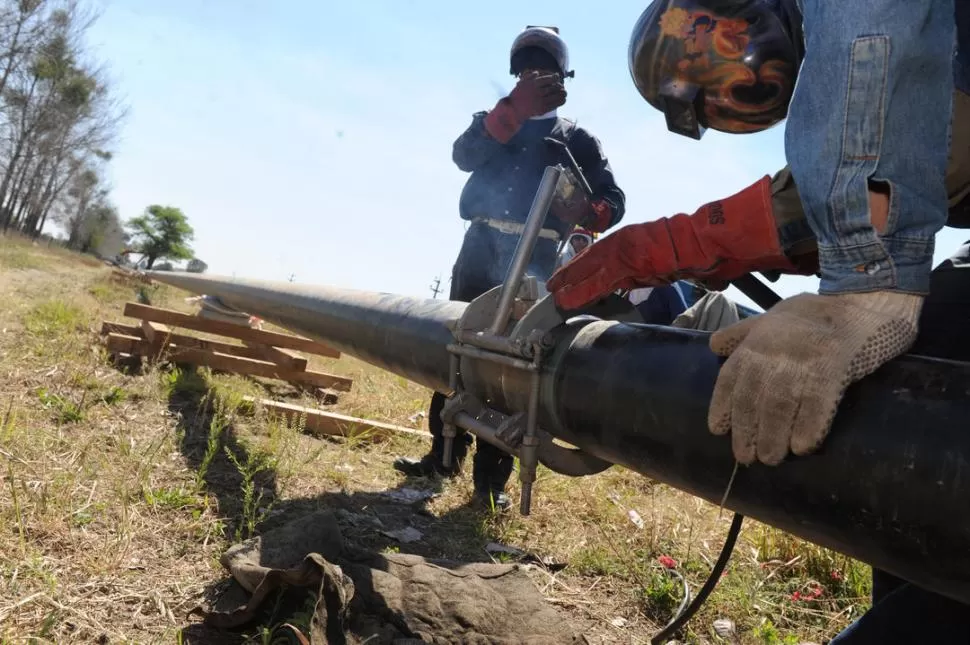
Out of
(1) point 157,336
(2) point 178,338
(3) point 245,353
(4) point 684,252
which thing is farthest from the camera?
(3) point 245,353

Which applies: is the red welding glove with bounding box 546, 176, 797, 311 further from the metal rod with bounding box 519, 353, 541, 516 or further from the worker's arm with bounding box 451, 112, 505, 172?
the worker's arm with bounding box 451, 112, 505, 172

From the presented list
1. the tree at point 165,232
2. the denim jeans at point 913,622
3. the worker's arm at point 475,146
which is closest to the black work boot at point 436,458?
the worker's arm at point 475,146

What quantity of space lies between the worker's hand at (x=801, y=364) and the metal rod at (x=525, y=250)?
2.37 ft

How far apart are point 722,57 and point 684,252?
0.71m

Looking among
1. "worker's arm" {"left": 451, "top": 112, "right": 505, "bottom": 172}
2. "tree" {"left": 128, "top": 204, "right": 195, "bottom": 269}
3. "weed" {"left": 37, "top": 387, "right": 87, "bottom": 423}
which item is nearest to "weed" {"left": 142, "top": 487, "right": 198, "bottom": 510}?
"weed" {"left": 37, "top": 387, "right": 87, "bottom": 423}

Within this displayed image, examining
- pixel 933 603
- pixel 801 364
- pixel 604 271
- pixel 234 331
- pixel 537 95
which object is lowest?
pixel 234 331

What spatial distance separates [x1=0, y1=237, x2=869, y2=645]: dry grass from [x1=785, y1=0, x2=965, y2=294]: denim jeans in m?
1.50

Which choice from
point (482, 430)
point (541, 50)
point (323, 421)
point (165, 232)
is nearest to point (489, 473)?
point (323, 421)

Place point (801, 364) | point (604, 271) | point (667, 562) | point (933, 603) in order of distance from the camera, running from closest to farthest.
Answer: point (801, 364)
point (933, 603)
point (604, 271)
point (667, 562)

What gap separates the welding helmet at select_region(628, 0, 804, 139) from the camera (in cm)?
164

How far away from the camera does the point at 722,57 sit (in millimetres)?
1665

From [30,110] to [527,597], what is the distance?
38.5m

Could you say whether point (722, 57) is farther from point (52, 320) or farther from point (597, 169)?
point (52, 320)

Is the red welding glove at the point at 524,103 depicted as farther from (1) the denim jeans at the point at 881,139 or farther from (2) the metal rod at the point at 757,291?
(1) the denim jeans at the point at 881,139
